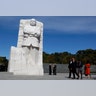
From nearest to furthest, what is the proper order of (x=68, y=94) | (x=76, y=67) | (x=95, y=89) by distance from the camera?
(x=68, y=94)
(x=95, y=89)
(x=76, y=67)

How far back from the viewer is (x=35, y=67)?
1414 cm

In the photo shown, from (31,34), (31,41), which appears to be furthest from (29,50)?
(31,34)

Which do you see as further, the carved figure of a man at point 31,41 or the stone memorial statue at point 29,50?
the carved figure of a man at point 31,41

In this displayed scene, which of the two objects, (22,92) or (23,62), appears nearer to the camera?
(22,92)

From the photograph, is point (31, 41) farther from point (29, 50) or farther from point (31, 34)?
point (29, 50)

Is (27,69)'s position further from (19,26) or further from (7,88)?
(7,88)

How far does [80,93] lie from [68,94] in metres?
0.34

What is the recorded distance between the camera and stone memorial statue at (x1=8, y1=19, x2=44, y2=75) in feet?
45.9

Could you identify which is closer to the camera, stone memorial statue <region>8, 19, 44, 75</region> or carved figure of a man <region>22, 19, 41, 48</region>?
stone memorial statue <region>8, 19, 44, 75</region>

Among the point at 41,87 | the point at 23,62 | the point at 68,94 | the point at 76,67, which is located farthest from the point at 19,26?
the point at 68,94

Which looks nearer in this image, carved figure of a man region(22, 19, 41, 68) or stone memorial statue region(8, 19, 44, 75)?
stone memorial statue region(8, 19, 44, 75)

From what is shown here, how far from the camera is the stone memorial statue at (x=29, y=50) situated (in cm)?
1399

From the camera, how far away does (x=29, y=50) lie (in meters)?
14.4

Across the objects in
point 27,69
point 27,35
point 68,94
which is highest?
point 27,35
